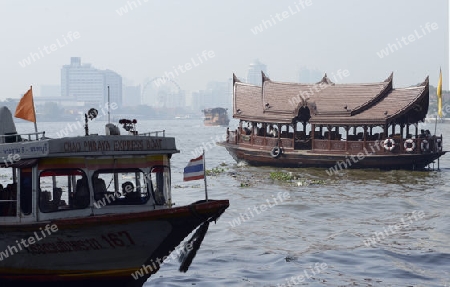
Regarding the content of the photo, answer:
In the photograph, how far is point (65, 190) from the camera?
13125 millimetres

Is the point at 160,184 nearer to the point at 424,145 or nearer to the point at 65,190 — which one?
the point at 65,190

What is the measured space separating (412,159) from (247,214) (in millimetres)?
14939

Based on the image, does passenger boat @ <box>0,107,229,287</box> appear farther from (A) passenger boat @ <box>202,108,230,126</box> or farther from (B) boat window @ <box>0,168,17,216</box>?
(A) passenger boat @ <box>202,108,230,126</box>

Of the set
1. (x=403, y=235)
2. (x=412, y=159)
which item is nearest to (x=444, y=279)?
(x=403, y=235)

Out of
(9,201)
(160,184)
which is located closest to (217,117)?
(160,184)

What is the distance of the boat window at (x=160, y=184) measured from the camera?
13.3 meters

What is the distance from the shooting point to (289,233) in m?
21.4

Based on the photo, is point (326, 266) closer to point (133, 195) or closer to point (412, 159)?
point (133, 195)

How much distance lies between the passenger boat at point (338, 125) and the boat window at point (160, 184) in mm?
24947

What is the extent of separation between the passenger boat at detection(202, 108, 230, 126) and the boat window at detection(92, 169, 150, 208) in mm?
133304

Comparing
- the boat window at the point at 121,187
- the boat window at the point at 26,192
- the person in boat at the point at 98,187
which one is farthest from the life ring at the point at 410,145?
the boat window at the point at 26,192

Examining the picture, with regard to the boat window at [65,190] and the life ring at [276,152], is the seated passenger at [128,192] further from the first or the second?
the life ring at [276,152]

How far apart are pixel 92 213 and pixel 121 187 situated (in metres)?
0.82

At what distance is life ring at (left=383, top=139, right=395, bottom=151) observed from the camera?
36.8 metres
